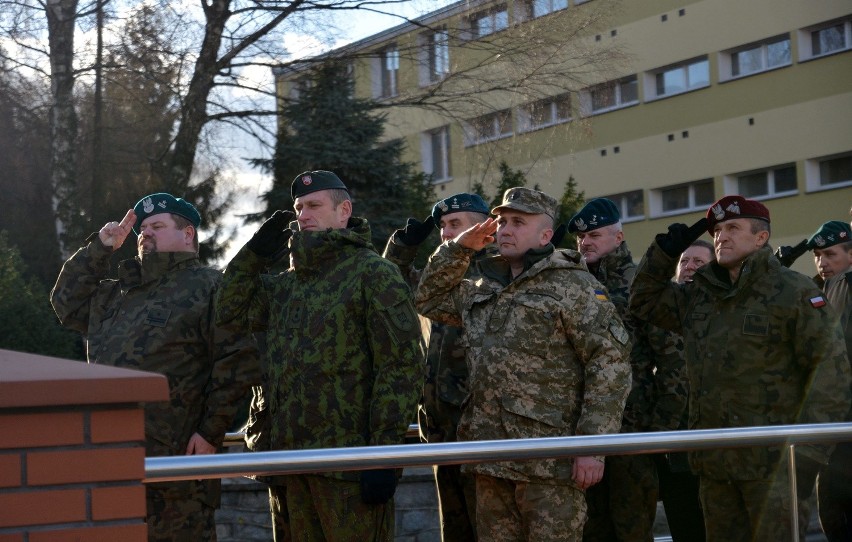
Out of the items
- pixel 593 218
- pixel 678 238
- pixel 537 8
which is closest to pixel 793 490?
pixel 678 238

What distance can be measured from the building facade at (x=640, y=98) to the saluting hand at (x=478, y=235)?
9147mm

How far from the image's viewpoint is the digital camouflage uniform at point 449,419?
5781mm

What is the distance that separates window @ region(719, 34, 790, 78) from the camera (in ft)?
95.0

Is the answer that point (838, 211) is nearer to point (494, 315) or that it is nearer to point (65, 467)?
point (494, 315)

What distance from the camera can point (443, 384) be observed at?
5.85 meters

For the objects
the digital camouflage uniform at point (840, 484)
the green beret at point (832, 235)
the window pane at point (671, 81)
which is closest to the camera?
the digital camouflage uniform at point (840, 484)

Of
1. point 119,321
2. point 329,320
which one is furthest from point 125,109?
point 329,320

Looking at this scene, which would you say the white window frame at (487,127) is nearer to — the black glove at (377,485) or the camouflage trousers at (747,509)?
the camouflage trousers at (747,509)

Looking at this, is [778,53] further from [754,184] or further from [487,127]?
[487,127]

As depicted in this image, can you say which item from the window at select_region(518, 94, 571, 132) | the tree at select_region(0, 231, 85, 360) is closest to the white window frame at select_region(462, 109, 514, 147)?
the window at select_region(518, 94, 571, 132)

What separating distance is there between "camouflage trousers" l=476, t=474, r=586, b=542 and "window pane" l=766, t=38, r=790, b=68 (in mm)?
25610

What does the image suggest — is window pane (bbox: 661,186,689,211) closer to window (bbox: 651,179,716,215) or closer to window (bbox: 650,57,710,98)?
window (bbox: 651,179,716,215)

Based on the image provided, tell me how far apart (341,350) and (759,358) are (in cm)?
185

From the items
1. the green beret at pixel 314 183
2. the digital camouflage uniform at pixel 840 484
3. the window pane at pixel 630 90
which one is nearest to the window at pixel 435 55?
the digital camouflage uniform at pixel 840 484
